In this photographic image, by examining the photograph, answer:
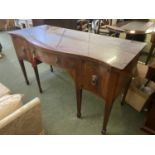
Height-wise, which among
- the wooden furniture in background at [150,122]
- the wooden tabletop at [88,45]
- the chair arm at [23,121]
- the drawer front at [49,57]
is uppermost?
the wooden tabletop at [88,45]

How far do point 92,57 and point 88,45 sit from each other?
32 cm

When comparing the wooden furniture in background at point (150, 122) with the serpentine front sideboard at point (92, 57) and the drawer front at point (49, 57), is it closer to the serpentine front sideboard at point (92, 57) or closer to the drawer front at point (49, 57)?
the serpentine front sideboard at point (92, 57)

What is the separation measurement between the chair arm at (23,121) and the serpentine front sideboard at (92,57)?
0.48 m

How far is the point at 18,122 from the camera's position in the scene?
96cm

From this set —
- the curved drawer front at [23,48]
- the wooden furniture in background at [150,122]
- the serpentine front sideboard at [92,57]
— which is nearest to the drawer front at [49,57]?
the serpentine front sideboard at [92,57]

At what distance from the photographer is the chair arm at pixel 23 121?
887mm

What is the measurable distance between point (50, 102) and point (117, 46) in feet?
3.87

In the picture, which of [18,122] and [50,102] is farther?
[50,102]

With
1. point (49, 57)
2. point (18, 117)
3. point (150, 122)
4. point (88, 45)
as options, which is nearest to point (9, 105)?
point (18, 117)

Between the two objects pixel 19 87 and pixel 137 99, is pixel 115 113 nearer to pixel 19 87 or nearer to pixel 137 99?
pixel 137 99

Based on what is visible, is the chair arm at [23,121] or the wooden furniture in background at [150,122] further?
the wooden furniture in background at [150,122]

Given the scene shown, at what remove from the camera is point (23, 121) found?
101 cm

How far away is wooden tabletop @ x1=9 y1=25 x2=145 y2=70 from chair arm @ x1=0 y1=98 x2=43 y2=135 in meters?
0.57
